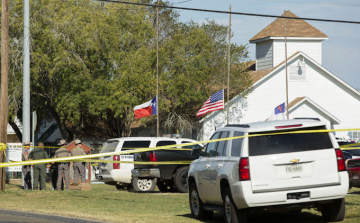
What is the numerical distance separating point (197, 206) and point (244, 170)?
2745 millimetres

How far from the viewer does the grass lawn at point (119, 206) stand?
480 inches

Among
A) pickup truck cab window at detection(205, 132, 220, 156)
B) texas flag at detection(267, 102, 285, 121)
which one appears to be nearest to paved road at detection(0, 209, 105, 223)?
pickup truck cab window at detection(205, 132, 220, 156)

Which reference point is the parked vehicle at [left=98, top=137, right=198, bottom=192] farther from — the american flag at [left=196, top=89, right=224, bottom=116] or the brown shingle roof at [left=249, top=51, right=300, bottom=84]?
the brown shingle roof at [left=249, top=51, right=300, bottom=84]

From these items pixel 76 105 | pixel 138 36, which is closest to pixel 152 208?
pixel 76 105

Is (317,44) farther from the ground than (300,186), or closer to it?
farther from the ground

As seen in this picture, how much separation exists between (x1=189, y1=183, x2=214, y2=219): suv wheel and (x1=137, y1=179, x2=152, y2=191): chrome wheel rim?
785 centimetres

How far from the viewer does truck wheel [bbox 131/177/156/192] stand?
67.5 feet

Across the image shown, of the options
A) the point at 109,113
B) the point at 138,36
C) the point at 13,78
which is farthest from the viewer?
the point at 109,113

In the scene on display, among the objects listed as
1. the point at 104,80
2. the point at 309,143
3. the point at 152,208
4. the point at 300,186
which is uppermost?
the point at 104,80

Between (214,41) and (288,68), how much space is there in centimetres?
574

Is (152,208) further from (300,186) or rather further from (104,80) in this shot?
(104,80)

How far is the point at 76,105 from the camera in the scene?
3572 cm

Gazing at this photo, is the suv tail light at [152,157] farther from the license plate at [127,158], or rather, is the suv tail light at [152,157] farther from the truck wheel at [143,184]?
the license plate at [127,158]

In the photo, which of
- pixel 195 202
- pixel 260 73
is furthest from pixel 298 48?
pixel 195 202
